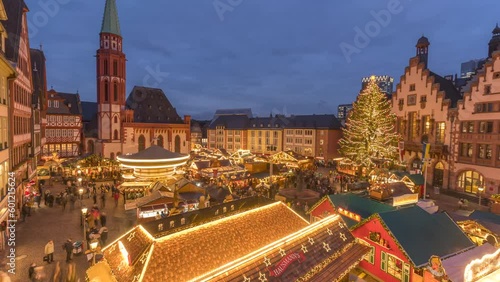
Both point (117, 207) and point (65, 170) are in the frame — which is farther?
point (65, 170)

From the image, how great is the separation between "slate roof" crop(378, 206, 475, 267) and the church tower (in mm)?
48683

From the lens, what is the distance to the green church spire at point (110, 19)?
49125 mm

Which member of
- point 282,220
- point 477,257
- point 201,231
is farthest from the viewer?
point 477,257

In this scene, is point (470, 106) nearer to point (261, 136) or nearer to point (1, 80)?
point (1, 80)

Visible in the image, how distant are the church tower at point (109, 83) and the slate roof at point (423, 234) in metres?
48.7

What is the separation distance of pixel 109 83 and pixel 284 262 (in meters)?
52.0

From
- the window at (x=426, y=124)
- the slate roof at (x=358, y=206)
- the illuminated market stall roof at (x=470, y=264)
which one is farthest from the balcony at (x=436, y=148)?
the illuminated market stall roof at (x=470, y=264)

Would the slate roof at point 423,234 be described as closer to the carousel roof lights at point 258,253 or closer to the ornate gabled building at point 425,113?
the carousel roof lights at point 258,253

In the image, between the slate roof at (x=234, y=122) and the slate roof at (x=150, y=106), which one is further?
the slate roof at (x=234, y=122)

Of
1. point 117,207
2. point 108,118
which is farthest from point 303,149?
point 117,207

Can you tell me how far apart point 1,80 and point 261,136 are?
5831 centimetres

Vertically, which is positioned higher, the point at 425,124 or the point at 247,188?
the point at 425,124

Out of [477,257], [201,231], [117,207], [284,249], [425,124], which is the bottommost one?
[117,207]

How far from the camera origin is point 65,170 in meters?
35.6
